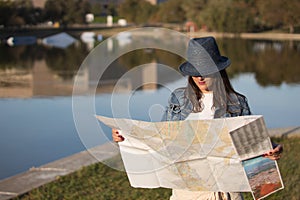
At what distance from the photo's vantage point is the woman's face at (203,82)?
2.35 meters

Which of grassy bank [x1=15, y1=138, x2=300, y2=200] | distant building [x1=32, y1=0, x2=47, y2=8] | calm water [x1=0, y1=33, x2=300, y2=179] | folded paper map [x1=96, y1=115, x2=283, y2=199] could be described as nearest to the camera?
folded paper map [x1=96, y1=115, x2=283, y2=199]

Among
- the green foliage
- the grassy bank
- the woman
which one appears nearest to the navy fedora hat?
the woman

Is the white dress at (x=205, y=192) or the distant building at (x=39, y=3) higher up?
the white dress at (x=205, y=192)

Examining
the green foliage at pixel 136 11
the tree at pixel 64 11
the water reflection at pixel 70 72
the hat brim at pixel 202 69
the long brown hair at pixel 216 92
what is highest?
the hat brim at pixel 202 69

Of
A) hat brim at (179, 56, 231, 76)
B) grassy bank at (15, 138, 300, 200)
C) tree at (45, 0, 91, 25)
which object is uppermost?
hat brim at (179, 56, 231, 76)

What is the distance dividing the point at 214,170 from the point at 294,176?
101 inches

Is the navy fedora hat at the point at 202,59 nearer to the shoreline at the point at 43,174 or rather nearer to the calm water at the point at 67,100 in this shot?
the calm water at the point at 67,100

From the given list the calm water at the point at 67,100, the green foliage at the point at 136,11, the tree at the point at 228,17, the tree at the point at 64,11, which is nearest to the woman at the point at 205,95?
the calm water at the point at 67,100

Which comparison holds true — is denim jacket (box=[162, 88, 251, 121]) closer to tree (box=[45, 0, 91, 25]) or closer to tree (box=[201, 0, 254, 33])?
tree (box=[201, 0, 254, 33])

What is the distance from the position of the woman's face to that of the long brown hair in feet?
0.04

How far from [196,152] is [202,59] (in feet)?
1.24

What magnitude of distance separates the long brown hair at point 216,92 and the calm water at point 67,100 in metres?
0.13

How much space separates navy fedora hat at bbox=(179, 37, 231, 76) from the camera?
2.34m

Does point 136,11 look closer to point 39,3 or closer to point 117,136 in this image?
→ point 39,3
